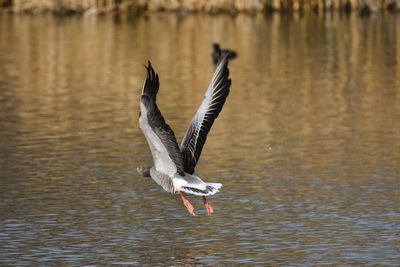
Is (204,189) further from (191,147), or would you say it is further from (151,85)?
(151,85)

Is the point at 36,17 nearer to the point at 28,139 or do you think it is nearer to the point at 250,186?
the point at 28,139

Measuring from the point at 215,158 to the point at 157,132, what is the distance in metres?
5.53

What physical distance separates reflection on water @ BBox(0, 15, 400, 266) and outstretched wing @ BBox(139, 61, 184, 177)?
0.77m

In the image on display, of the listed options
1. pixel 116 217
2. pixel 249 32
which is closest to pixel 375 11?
pixel 249 32

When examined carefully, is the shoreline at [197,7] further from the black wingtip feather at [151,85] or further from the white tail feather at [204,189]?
the black wingtip feather at [151,85]

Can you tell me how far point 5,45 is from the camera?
3522 centimetres

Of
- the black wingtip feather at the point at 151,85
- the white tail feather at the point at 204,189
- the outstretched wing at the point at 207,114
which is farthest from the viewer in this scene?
the outstretched wing at the point at 207,114

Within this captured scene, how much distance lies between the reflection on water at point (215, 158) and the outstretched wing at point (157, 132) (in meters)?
0.77

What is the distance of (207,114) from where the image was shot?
11.5 meters

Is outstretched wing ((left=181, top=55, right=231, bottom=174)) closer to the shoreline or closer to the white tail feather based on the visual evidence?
the white tail feather

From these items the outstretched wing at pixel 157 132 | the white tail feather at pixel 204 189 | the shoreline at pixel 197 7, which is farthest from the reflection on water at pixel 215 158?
the shoreline at pixel 197 7

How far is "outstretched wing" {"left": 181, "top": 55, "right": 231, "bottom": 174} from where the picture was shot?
11.4m

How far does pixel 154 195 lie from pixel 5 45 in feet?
72.6

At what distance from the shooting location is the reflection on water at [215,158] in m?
11.5
